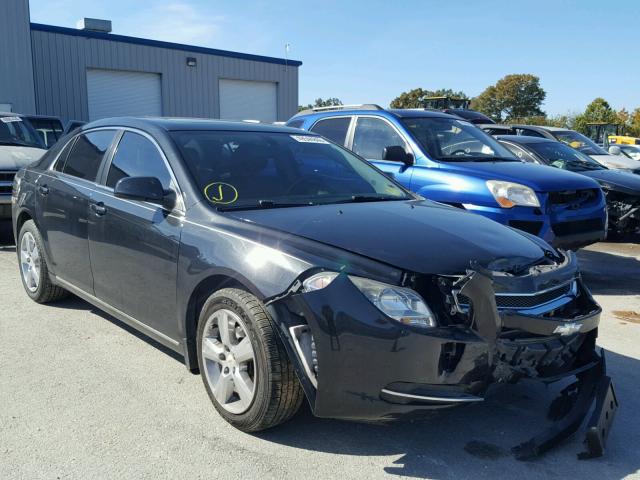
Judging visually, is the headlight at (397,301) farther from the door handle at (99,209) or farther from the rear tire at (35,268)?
the rear tire at (35,268)

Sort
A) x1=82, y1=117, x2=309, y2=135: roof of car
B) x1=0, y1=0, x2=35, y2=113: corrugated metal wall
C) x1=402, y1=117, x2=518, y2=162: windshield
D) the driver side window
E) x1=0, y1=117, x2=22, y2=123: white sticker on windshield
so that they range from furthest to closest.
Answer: x1=0, y1=0, x2=35, y2=113: corrugated metal wall < x1=0, y1=117, x2=22, y2=123: white sticker on windshield < the driver side window < x1=402, y1=117, x2=518, y2=162: windshield < x1=82, y1=117, x2=309, y2=135: roof of car

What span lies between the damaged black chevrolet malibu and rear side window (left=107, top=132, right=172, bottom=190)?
15 millimetres

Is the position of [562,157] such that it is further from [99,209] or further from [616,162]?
[99,209]

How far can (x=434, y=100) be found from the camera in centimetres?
2669

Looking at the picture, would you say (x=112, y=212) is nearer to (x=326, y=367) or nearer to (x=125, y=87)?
(x=326, y=367)

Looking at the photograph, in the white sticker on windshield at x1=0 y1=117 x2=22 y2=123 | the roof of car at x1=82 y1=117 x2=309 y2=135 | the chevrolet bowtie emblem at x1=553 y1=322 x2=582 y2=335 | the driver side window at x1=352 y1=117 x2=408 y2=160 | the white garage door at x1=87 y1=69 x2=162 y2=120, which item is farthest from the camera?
the white garage door at x1=87 y1=69 x2=162 y2=120

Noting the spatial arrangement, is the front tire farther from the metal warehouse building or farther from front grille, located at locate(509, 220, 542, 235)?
the metal warehouse building

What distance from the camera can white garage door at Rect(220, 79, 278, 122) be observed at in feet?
85.9

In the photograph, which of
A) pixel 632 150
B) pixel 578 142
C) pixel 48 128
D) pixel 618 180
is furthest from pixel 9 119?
pixel 632 150

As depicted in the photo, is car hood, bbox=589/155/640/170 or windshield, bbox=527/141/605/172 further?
car hood, bbox=589/155/640/170

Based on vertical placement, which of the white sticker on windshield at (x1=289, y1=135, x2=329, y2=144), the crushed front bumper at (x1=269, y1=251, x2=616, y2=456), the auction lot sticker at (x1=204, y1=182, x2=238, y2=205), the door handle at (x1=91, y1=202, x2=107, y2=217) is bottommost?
the crushed front bumper at (x1=269, y1=251, x2=616, y2=456)

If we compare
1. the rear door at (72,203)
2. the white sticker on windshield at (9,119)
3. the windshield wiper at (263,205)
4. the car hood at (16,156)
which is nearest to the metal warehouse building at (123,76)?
the white sticker on windshield at (9,119)

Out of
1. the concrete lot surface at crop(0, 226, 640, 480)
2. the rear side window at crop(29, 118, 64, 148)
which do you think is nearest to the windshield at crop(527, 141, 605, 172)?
the concrete lot surface at crop(0, 226, 640, 480)

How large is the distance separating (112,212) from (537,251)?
272cm
